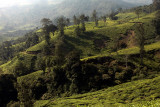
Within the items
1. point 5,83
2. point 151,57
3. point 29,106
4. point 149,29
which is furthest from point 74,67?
point 149,29

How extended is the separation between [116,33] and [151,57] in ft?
155

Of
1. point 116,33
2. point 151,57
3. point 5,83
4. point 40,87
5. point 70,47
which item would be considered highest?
point 116,33

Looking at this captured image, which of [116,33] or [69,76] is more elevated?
[116,33]

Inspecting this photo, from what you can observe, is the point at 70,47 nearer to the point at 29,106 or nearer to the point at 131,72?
the point at 131,72

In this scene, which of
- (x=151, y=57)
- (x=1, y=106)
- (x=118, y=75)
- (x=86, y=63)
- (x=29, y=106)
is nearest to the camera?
(x=29, y=106)

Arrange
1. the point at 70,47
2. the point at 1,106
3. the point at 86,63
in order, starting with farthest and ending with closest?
the point at 70,47
the point at 86,63
the point at 1,106

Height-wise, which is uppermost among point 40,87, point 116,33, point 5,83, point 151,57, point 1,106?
point 116,33

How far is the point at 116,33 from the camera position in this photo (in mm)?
106438

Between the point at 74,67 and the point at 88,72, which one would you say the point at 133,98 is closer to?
the point at 88,72

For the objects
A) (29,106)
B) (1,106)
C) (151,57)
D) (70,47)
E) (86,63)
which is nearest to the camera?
(29,106)

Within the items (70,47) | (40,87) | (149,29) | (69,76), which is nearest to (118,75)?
(69,76)

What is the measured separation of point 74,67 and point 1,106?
1458 inches

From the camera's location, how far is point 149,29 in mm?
100250

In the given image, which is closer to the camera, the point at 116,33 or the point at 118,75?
the point at 118,75
